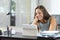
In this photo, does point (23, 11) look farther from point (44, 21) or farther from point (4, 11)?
point (44, 21)

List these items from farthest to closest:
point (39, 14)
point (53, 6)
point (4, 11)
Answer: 1. point (4, 11)
2. point (53, 6)
3. point (39, 14)

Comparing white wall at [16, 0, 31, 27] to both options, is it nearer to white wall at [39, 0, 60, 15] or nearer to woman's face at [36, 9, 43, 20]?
white wall at [39, 0, 60, 15]

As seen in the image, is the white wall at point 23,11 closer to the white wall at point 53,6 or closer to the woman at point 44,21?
the white wall at point 53,6

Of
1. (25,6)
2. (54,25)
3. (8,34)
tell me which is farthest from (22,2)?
(8,34)

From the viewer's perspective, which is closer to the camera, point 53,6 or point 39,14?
point 39,14

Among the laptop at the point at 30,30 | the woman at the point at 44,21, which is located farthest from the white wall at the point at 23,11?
the laptop at the point at 30,30

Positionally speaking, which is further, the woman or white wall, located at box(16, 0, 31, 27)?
white wall, located at box(16, 0, 31, 27)

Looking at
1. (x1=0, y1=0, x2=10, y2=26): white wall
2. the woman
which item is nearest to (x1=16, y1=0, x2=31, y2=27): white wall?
(x1=0, y1=0, x2=10, y2=26): white wall

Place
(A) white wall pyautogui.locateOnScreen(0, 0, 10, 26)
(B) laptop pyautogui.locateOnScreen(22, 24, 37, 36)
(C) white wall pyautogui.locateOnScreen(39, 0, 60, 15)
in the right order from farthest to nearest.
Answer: (A) white wall pyautogui.locateOnScreen(0, 0, 10, 26)
(C) white wall pyautogui.locateOnScreen(39, 0, 60, 15)
(B) laptop pyautogui.locateOnScreen(22, 24, 37, 36)

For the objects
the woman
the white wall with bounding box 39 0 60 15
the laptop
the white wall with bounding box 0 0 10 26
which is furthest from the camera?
the white wall with bounding box 0 0 10 26

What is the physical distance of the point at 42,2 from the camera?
4277 millimetres

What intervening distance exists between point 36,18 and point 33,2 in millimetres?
1703

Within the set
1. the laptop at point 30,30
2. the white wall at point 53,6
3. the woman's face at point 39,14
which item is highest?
the white wall at point 53,6

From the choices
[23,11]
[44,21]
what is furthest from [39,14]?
[23,11]
